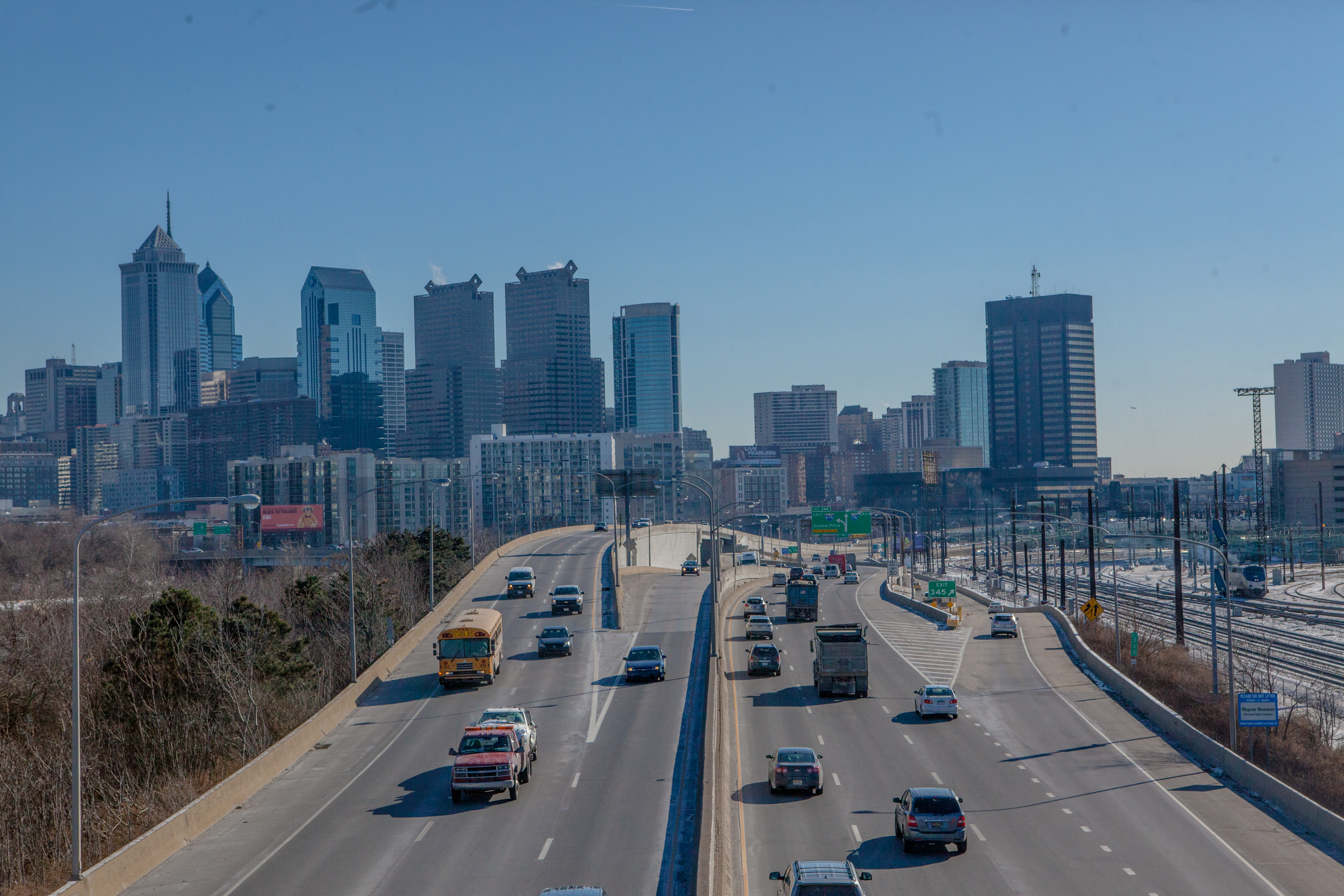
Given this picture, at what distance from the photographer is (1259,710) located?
3341 cm

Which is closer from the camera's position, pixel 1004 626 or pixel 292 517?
pixel 1004 626

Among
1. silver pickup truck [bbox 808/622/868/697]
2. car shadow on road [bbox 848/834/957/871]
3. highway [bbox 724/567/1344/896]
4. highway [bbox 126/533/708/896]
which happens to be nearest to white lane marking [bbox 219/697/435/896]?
highway [bbox 126/533/708/896]

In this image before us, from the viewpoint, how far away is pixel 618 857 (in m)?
23.5

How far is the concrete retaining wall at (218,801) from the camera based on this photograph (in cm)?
2212

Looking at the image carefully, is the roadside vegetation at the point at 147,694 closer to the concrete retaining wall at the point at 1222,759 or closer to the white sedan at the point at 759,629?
the white sedan at the point at 759,629

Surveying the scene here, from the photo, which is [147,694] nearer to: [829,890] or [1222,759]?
[829,890]

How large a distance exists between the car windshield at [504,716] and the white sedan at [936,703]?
15052 mm

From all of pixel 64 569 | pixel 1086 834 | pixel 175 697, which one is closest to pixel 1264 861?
pixel 1086 834

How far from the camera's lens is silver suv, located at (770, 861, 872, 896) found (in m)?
18.7

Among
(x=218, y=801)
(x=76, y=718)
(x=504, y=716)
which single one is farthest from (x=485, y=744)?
(x=76, y=718)

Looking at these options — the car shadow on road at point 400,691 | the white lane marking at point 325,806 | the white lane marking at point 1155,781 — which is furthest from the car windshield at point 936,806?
the car shadow on road at point 400,691

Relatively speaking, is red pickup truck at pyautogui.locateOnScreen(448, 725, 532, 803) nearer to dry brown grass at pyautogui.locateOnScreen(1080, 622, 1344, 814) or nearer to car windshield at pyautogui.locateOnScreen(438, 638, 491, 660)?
car windshield at pyautogui.locateOnScreen(438, 638, 491, 660)

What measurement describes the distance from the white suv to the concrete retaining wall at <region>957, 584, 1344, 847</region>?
821 centimetres

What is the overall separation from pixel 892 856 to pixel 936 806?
1.37 metres
